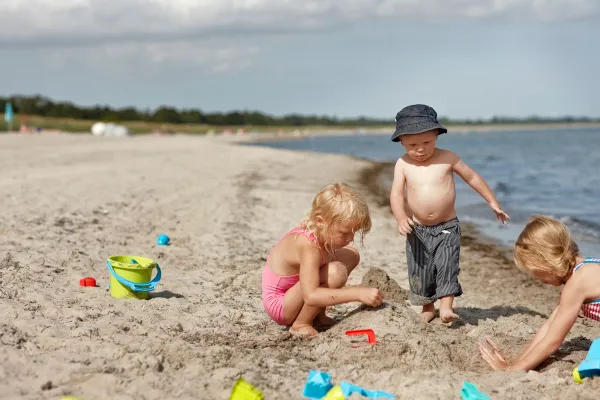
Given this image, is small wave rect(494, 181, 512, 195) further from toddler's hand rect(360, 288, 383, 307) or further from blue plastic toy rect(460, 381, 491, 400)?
blue plastic toy rect(460, 381, 491, 400)

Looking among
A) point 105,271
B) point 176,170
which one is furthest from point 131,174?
point 105,271

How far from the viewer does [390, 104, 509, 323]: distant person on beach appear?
4.89 m

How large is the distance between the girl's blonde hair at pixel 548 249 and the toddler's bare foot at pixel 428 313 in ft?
4.03

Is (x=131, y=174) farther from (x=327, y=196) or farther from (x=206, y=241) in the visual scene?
(x=327, y=196)

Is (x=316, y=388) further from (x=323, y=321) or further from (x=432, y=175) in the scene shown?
(x=432, y=175)

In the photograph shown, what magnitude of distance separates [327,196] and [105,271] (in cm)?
262

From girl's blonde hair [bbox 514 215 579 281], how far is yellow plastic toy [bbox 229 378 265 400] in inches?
70.8

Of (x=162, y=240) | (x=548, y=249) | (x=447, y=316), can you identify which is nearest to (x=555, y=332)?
(x=548, y=249)

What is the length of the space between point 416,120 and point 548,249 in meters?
1.42

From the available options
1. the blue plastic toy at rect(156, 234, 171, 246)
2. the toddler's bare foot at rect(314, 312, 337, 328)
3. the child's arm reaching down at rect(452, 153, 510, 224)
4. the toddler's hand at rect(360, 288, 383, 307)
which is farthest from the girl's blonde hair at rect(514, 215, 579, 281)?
the blue plastic toy at rect(156, 234, 171, 246)

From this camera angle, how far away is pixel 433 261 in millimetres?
5090

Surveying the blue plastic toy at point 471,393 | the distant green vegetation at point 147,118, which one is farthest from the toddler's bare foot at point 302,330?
the distant green vegetation at point 147,118

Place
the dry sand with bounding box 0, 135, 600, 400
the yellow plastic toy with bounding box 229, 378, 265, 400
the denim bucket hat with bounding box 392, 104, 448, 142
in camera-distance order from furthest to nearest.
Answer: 1. the denim bucket hat with bounding box 392, 104, 448, 142
2. the dry sand with bounding box 0, 135, 600, 400
3. the yellow plastic toy with bounding box 229, 378, 265, 400

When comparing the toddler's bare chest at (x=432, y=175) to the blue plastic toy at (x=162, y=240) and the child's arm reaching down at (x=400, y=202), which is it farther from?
the blue plastic toy at (x=162, y=240)
